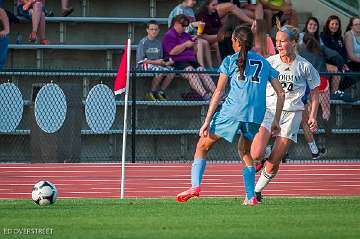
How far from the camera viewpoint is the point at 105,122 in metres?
22.9

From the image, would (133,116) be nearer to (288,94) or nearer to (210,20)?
(210,20)

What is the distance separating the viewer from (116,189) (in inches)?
725

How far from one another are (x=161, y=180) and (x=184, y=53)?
480 cm

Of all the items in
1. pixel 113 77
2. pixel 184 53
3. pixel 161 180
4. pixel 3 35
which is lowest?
pixel 161 180

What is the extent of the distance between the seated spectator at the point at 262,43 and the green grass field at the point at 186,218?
7.05 metres

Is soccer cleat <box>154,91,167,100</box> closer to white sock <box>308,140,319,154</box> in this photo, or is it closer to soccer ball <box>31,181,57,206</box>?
white sock <box>308,140,319,154</box>

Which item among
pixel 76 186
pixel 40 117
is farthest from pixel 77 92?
pixel 76 186

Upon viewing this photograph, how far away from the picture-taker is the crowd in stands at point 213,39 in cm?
2342

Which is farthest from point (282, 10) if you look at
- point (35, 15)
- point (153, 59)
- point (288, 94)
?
point (288, 94)

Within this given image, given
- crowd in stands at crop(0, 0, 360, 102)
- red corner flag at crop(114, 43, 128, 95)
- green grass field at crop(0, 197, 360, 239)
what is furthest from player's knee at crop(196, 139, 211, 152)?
crowd in stands at crop(0, 0, 360, 102)

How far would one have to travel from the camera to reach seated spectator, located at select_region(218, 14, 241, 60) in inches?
951

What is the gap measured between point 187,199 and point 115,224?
2.96 metres

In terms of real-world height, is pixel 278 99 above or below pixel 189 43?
above

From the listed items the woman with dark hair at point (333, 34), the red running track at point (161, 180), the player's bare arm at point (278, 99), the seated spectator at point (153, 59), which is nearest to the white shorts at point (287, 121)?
the player's bare arm at point (278, 99)
